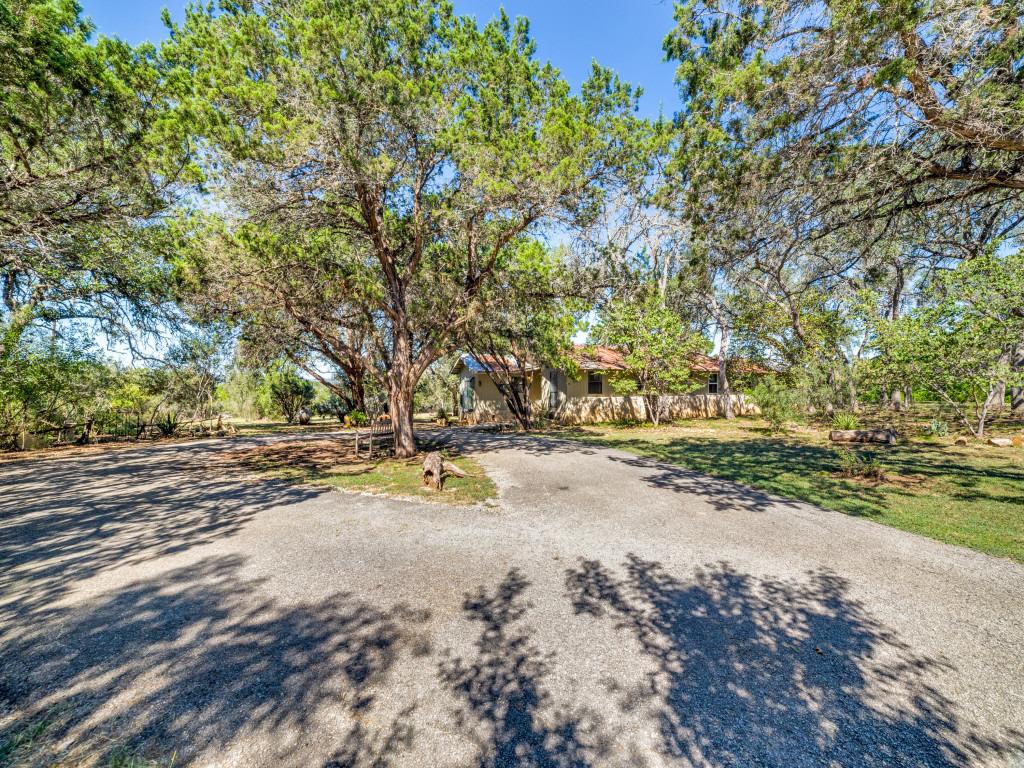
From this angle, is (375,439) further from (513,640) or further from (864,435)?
(864,435)

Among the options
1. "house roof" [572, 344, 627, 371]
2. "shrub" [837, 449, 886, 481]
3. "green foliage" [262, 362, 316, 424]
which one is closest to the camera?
"shrub" [837, 449, 886, 481]

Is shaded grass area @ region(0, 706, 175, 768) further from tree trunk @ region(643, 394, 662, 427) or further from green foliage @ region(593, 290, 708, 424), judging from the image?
tree trunk @ region(643, 394, 662, 427)

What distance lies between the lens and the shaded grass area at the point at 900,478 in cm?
499

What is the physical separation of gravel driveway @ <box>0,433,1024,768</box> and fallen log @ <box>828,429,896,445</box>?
8.91m

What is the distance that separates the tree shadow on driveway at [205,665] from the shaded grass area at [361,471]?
3302mm

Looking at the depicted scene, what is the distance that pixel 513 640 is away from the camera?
9.34ft

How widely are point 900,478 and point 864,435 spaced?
561 cm

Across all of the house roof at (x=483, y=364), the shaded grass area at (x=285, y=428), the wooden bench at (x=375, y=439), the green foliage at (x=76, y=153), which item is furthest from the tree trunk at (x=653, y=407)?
the green foliage at (x=76, y=153)

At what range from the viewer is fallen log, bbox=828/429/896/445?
453 inches

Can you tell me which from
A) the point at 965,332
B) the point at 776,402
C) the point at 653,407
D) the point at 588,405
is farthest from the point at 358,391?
the point at 965,332

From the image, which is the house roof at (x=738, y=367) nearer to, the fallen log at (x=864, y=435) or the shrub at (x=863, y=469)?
the fallen log at (x=864, y=435)

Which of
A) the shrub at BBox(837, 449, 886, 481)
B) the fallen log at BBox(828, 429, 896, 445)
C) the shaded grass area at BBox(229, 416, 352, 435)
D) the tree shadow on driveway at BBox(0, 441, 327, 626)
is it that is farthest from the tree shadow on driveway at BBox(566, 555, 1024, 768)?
the shaded grass area at BBox(229, 416, 352, 435)

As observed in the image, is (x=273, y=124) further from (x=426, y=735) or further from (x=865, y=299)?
(x=865, y=299)

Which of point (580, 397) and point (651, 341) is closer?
point (651, 341)
